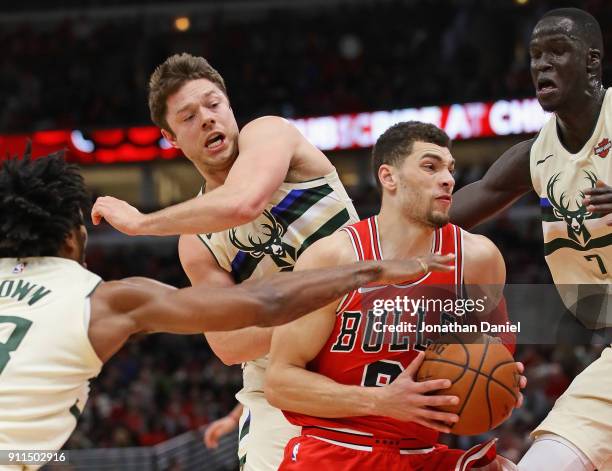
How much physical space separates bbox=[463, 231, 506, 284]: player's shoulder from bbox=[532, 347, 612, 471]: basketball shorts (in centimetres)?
58

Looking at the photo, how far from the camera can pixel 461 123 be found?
16625 millimetres

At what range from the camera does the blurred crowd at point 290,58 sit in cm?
1748

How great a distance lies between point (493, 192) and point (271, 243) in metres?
1.19

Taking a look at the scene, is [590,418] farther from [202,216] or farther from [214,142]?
[214,142]

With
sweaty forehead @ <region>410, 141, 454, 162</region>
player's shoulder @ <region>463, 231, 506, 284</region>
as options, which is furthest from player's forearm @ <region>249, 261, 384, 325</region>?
sweaty forehead @ <region>410, 141, 454, 162</region>

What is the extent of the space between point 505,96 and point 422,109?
1.42m

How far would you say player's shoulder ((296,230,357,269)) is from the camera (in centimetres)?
399

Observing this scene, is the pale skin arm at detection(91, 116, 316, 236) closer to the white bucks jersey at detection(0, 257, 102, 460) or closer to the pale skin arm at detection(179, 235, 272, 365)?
the pale skin arm at detection(179, 235, 272, 365)

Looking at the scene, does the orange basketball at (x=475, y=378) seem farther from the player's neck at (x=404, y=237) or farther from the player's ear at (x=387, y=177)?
the player's ear at (x=387, y=177)

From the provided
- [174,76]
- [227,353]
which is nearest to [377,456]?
[227,353]

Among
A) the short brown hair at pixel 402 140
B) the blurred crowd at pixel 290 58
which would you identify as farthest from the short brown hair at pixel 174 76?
the blurred crowd at pixel 290 58

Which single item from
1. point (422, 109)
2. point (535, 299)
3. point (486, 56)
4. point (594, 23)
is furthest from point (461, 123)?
point (594, 23)

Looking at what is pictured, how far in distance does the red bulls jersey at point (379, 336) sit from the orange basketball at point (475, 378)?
0.18 metres

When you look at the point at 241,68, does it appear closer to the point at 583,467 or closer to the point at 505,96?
the point at 505,96
